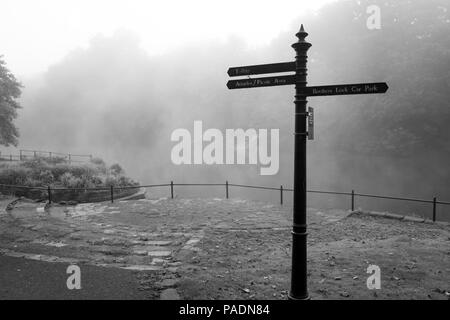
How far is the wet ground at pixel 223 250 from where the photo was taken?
576 cm

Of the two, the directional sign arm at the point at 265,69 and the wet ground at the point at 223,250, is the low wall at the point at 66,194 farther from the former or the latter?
the directional sign arm at the point at 265,69

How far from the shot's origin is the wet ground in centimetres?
576

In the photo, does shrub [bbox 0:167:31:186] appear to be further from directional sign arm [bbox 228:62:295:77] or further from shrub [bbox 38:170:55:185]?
directional sign arm [bbox 228:62:295:77]

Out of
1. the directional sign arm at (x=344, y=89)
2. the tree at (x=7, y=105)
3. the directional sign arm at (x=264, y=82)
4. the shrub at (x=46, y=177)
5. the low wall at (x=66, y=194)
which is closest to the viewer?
the directional sign arm at (x=344, y=89)

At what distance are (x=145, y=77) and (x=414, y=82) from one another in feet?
152

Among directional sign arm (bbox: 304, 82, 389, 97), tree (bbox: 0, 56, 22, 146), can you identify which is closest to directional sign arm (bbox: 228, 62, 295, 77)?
directional sign arm (bbox: 304, 82, 389, 97)

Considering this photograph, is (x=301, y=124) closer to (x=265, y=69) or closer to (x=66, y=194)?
(x=265, y=69)

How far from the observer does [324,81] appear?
40562 mm

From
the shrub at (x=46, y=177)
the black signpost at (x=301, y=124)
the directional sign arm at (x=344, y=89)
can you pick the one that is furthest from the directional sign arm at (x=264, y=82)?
the shrub at (x=46, y=177)

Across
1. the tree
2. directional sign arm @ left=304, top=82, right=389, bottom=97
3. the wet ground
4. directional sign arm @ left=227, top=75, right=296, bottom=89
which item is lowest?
the wet ground

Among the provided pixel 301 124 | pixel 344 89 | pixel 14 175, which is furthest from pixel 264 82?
pixel 14 175

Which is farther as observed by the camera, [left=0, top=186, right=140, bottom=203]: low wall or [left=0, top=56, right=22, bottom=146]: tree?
[left=0, top=56, right=22, bottom=146]: tree

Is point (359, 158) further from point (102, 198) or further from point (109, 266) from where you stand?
point (109, 266)
